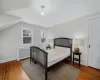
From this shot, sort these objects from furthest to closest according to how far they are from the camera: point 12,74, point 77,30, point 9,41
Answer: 1. point 9,41
2. point 77,30
3. point 12,74

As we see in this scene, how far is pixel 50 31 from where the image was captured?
5.31 meters

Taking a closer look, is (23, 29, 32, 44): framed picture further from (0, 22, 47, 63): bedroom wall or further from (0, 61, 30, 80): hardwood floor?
(0, 61, 30, 80): hardwood floor

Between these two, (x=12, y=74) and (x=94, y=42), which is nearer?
(x=12, y=74)

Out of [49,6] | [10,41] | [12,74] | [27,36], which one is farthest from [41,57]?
[27,36]

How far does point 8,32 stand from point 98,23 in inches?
180

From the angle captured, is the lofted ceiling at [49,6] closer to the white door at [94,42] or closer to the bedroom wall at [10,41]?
the white door at [94,42]

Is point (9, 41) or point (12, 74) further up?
point (9, 41)

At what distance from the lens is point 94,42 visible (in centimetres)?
295

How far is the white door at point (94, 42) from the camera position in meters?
2.84

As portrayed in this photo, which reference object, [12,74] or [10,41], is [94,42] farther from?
[10,41]

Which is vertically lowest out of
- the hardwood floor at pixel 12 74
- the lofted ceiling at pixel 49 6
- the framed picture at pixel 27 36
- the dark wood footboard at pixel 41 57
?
the hardwood floor at pixel 12 74

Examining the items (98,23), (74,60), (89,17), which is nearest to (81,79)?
(74,60)

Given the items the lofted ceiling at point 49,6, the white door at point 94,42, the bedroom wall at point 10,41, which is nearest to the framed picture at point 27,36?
the bedroom wall at point 10,41

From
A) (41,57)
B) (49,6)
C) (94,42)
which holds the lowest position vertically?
(41,57)
